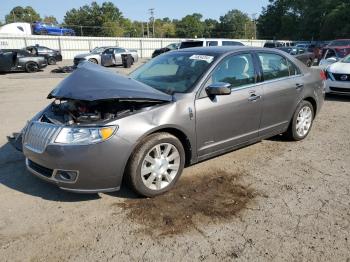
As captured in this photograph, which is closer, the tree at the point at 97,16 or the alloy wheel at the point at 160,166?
the alloy wheel at the point at 160,166

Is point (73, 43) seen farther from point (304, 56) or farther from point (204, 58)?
point (204, 58)

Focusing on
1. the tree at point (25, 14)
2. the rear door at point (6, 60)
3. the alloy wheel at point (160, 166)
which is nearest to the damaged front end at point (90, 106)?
the alloy wheel at point (160, 166)

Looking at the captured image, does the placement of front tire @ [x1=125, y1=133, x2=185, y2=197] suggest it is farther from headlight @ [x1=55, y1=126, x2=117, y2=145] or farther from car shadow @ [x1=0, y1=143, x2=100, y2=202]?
car shadow @ [x1=0, y1=143, x2=100, y2=202]

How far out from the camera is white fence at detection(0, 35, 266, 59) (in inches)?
1404

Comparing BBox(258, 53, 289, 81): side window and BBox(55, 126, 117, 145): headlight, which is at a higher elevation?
BBox(258, 53, 289, 81): side window

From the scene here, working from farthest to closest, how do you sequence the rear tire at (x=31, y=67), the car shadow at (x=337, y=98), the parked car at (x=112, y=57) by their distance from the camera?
the parked car at (x=112, y=57)
the rear tire at (x=31, y=67)
the car shadow at (x=337, y=98)

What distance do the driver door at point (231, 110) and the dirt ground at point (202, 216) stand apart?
0.41 m

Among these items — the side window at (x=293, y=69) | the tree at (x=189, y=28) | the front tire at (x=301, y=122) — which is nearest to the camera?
the side window at (x=293, y=69)

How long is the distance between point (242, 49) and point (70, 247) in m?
3.42

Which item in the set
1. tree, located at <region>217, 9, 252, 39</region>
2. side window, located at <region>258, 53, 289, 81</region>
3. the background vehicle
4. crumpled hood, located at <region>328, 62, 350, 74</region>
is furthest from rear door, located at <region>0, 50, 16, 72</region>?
tree, located at <region>217, 9, 252, 39</region>

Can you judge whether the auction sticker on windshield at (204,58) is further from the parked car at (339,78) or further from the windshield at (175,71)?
the parked car at (339,78)

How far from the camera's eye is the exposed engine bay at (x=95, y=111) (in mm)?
3766

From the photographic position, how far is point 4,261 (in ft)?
9.69

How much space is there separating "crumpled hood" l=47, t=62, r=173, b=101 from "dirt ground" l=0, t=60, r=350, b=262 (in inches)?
44.3
